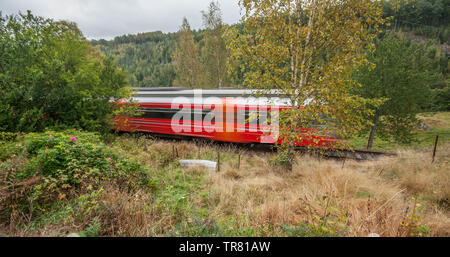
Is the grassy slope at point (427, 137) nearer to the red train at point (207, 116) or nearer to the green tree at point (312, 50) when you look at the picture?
the red train at point (207, 116)

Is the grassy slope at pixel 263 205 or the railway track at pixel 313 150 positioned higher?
the grassy slope at pixel 263 205

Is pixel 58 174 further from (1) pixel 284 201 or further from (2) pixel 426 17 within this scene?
(2) pixel 426 17

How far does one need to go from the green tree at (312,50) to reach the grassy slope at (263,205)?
1.61 m

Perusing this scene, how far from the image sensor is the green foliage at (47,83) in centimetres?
712

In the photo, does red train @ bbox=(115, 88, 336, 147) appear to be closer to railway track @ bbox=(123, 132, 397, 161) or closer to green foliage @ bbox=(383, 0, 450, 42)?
railway track @ bbox=(123, 132, 397, 161)

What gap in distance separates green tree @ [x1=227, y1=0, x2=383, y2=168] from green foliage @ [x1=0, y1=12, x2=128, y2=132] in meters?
7.33

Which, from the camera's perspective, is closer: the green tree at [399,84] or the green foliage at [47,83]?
the green foliage at [47,83]

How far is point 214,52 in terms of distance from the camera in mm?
20594

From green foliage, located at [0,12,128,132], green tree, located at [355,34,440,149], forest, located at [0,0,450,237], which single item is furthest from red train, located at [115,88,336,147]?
Answer: green tree, located at [355,34,440,149]

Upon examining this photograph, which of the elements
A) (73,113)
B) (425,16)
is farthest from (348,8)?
(425,16)

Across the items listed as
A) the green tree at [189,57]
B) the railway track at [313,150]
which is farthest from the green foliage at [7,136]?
the green tree at [189,57]
